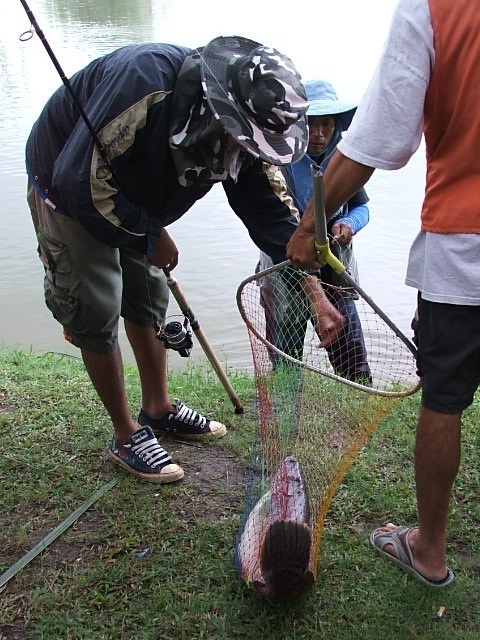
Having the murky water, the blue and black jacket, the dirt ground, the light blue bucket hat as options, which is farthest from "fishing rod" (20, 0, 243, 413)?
the murky water

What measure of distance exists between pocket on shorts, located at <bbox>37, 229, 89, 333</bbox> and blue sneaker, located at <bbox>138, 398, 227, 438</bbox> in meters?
0.64

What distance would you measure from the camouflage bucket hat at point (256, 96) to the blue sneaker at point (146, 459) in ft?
4.12

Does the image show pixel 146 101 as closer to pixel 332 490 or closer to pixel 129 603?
pixel 332 490

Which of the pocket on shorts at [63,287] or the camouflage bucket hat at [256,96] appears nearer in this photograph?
the camouflage bucket hat at [256,96]

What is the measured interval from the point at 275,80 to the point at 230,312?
11.2 ft

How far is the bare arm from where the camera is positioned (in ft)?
5.90

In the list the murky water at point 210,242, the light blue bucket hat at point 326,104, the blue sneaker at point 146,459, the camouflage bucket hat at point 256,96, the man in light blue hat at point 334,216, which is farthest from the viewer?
the murky water at point 210,242

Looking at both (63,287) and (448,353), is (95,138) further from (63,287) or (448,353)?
(448,353)

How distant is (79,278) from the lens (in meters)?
2.44

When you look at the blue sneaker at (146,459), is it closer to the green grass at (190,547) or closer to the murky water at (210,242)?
the green grass at (190,547)

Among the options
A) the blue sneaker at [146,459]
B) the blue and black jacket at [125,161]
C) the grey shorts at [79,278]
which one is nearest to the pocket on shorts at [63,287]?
the grey shorts at [79,278]

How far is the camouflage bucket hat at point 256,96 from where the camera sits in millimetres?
1983

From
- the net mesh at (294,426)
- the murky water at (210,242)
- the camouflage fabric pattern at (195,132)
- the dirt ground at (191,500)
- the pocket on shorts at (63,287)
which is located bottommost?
the murky water at (210,242)

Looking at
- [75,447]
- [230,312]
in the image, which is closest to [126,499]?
[75,447]
